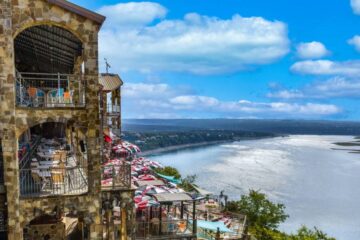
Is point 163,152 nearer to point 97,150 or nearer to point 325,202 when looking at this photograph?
point 325,202

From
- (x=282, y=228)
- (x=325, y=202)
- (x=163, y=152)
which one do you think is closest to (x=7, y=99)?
(x=282, y=228)

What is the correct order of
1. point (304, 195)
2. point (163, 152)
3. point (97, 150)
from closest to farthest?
point (97, 150)
point (304, 195)
point (163, 152)

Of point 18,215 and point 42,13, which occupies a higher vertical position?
point 42,13

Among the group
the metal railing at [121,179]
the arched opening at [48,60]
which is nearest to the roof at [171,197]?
the metal railing at [121,179]

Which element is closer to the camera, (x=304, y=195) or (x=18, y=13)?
(x=18, y=13)

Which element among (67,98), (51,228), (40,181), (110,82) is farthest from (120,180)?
(110,82)

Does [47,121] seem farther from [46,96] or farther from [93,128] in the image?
[46,96]

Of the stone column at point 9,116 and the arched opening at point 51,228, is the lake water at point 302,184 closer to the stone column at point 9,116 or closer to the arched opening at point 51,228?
the arched opening at point 51,228

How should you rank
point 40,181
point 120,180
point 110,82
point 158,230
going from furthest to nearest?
1. point 110,82
2. point 158,230
3. point 120,180
4. point 40,181
